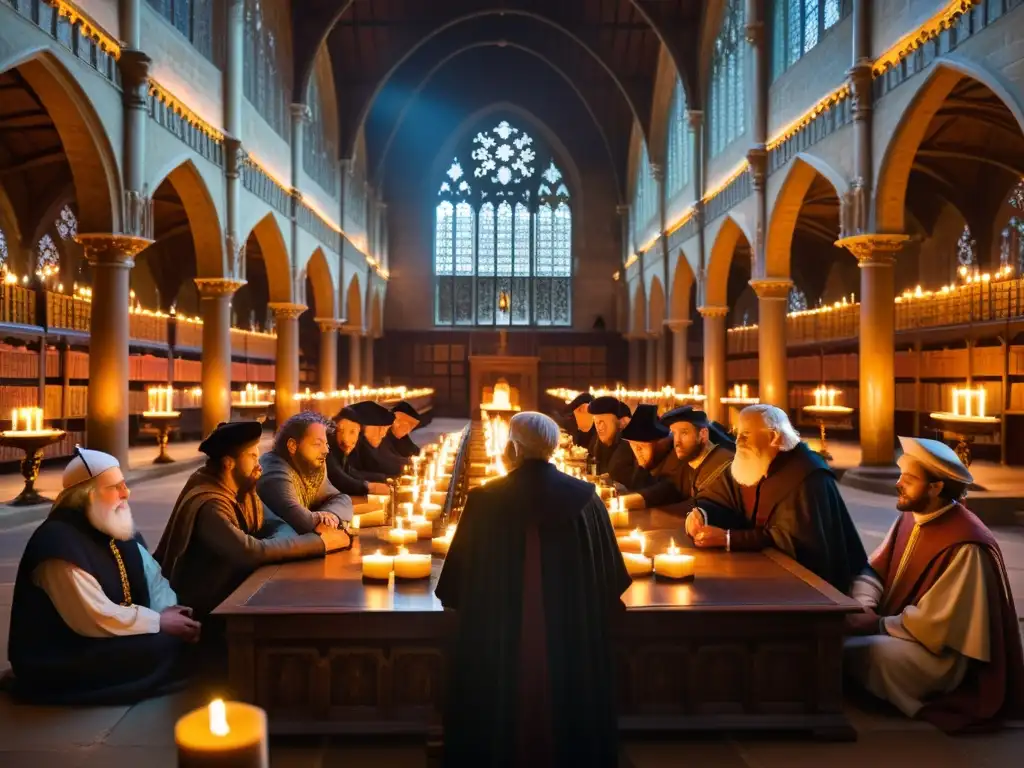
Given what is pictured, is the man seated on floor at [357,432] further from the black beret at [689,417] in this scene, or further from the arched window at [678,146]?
the arched window at [678,146]

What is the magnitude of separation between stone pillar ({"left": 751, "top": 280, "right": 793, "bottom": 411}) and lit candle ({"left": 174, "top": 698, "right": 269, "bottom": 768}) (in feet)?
49.8

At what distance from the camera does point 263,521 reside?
16.6 ft

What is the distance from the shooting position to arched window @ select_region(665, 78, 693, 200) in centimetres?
2506

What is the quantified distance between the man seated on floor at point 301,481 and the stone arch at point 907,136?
27.7 ft

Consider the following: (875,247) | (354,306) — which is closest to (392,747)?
(875,247)

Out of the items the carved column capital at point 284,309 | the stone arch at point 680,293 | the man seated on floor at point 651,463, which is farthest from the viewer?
the stone arch at point 680,293

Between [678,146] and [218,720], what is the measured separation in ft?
86.1

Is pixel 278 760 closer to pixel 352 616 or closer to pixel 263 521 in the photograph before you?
pixel 352 616

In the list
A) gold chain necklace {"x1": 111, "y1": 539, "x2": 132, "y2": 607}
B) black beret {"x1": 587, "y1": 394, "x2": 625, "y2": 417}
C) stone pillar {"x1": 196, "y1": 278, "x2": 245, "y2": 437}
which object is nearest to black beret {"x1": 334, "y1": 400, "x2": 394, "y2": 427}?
black beret {"x1": 587, "y1": 394, "x2": 625, "y2": 417}

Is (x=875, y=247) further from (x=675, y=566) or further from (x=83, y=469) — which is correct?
(x=83, y=469)

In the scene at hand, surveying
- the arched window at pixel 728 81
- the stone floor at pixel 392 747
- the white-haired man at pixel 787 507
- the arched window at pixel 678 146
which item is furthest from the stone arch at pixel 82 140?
the arched window at pixel 678 146

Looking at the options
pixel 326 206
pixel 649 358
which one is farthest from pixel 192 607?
pixel 649 358

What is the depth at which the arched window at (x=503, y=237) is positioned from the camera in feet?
118

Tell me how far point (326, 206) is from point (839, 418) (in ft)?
56.9
